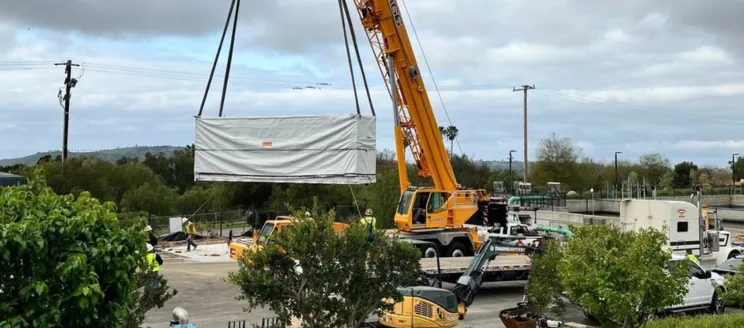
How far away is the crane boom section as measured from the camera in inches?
989

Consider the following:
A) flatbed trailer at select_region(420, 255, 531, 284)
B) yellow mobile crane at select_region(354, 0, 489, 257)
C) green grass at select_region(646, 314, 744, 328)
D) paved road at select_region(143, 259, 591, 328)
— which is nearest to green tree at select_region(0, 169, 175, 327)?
green grass at select_region(646, 314, 744, 328)

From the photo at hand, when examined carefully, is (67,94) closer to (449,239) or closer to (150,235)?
(449,239)

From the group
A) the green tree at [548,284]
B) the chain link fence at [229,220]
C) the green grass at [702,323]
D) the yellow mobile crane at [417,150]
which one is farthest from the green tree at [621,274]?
the chain link fence at [229,220]

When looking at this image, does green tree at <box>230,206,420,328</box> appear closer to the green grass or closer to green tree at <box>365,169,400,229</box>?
the green grass

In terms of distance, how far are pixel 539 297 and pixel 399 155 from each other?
12.5 m

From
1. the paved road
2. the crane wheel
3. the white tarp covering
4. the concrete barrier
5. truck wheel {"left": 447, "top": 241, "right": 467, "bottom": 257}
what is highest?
the white tarp covering

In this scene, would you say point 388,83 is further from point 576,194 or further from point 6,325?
point 576,194

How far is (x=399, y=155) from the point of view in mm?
26047

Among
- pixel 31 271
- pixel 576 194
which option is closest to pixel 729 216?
pixel 576 194

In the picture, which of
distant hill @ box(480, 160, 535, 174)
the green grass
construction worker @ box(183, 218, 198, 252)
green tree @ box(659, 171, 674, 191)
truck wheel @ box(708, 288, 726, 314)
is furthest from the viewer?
distant hill @ box(480, 160, 535, 174)

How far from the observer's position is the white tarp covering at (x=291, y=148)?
41.1 feet

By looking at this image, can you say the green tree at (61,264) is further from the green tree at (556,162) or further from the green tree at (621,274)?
the green tree at (556,162)

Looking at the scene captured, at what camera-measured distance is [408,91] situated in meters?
25.9

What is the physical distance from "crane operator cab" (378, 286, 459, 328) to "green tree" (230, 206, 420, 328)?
3.73 meters
